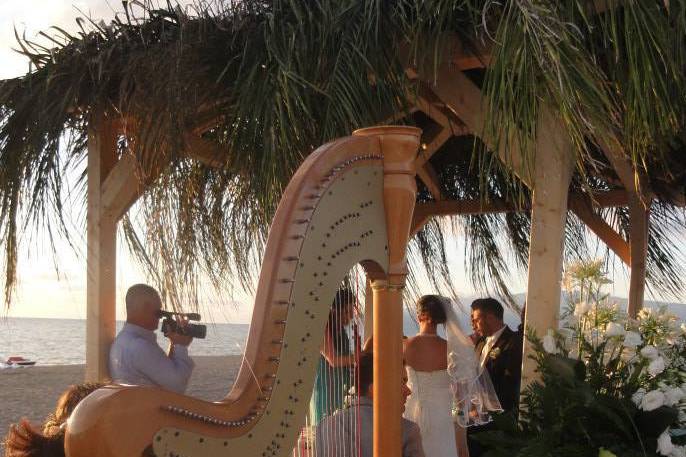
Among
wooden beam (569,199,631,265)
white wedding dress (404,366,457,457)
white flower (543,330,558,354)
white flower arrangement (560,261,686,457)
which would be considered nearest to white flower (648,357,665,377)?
white flower arrangement (560,261,686,457)

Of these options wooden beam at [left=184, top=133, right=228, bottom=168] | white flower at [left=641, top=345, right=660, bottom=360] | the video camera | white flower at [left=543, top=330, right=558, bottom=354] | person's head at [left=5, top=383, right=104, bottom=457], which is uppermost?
wooden beam at [left=184, top=133, right=228, bottom=168]

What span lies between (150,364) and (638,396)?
1.85 metres

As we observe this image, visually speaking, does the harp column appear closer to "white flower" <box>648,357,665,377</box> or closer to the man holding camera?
"white flower" <box>648,357,665,377</box>

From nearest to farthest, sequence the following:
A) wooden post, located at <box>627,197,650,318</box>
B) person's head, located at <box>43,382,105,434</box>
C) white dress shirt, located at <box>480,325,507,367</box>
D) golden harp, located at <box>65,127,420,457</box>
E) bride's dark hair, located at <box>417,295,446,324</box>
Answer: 1. golden harp, located at <box>65,127,420,457</box>
2. person's head, located at <box>43,382,105,434</box>
3. bride's dark hair, located at <box>417,295,446,324</box>
4. white dress shirt, located at <box>480,325,507,367</box>
5. wooden post, located at <box>627,197,650,318</box>

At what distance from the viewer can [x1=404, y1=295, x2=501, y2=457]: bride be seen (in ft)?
16.9

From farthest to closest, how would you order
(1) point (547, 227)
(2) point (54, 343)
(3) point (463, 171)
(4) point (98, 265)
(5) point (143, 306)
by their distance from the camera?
(2) point (54, 343)
(3) point (463, 171)
(4) point (98, 265)
(1) point (547, 227)
(5) point (143, 306)

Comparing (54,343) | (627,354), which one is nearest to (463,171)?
(627,354)

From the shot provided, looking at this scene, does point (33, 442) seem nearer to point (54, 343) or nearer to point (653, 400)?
point (653, 400)

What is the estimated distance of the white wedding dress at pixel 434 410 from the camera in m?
5.27

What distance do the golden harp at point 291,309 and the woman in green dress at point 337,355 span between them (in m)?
0.39

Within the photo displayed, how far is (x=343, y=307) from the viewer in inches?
106

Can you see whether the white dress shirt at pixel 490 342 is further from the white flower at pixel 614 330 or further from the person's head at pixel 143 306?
the person's head at pixel 143 306

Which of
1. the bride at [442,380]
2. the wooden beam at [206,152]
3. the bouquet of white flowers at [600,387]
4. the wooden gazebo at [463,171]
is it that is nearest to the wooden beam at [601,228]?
the wooden gazebo at [463,171]

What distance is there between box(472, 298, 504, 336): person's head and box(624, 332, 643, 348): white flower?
2.12m
